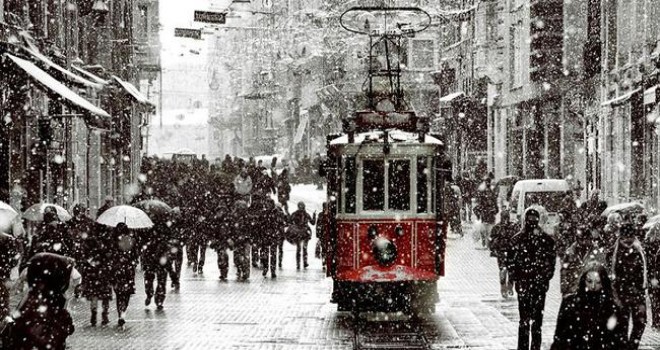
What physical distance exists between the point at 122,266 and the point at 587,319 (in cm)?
1032

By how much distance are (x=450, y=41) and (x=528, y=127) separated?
17847 millimetres

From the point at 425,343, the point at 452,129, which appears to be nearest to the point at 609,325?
the point at 425,343

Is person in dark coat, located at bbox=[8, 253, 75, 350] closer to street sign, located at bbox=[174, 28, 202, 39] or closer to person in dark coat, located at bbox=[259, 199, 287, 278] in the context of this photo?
person in dark coat, located at bbox=[259, 199, 287, 278]

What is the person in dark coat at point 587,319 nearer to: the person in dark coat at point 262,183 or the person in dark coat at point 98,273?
the person in dark coat at point 98,273

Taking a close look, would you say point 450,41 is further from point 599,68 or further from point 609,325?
point 609,325

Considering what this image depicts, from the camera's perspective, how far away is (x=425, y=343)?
15953mm

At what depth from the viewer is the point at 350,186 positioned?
18.4 metres

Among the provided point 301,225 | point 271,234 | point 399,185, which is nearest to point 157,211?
point 399,185

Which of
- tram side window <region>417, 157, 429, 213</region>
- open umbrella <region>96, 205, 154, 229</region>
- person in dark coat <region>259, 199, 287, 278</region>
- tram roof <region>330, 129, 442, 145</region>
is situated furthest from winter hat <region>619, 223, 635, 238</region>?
person in dark coat <region>259, 199, 287, 278</region>

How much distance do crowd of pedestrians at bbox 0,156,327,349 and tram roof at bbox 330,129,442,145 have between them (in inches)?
123

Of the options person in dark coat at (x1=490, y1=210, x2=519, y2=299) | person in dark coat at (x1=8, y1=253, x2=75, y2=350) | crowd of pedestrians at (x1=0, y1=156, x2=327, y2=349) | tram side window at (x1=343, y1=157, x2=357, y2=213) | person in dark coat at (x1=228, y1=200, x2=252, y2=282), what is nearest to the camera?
person in dark coat at (x1=8, y1=253, x2=75, y2=350)

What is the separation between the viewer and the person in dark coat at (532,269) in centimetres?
1391

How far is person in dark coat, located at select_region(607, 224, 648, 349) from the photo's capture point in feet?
44.1

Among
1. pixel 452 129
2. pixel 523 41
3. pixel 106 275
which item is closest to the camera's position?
pixel 106 275
